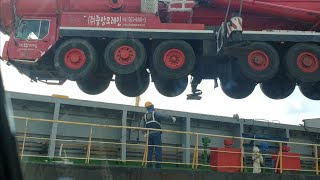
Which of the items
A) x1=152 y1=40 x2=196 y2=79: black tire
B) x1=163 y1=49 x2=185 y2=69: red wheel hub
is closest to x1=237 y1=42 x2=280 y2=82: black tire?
x1=152 y1=40 x2=196 y2=79: black tire

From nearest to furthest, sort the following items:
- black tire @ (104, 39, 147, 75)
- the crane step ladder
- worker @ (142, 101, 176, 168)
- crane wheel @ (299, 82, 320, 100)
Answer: worker @ (142, 101, 176, 168) → black tire @ (104, 39, 147, 75) → the crane step ladder → crane wheel @ (299, 82, 320, 100)

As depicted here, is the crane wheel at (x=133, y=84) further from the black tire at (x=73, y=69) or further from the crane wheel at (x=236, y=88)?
the crane wheel at (x=236, y=88)

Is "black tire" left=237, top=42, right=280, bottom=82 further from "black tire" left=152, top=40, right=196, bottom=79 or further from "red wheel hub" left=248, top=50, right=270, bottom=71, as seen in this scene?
"black tire" left=152, top=40, right=196, bottom=79

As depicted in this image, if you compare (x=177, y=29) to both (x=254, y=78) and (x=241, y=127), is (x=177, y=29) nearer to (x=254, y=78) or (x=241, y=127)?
(x=254, y=78)

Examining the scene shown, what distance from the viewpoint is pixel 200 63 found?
1003cm

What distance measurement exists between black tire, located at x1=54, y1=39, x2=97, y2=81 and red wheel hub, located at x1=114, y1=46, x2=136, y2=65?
57cm

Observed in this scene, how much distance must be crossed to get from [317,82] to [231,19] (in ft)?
8.60

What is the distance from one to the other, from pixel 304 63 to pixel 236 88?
1.91m

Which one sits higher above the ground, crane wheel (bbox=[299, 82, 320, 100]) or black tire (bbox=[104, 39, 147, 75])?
black tire (bbox=[104, 39, 147, 75])

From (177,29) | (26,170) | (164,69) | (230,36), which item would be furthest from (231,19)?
(26,170)

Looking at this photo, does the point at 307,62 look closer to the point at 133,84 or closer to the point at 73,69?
the point at 133,84

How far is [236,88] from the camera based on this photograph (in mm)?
10438

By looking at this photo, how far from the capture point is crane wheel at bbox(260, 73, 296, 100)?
10.1 metres

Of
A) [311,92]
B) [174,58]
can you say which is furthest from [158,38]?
[311,92]
